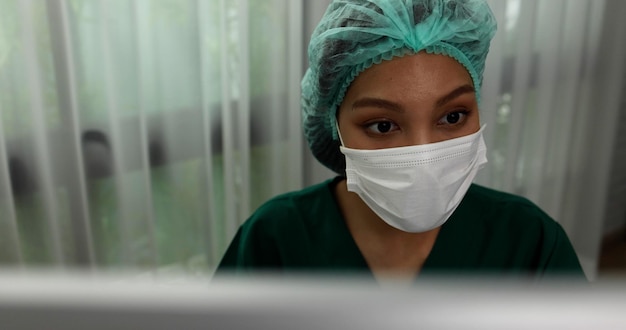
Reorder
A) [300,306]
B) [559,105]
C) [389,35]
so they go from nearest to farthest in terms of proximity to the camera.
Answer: [300,306], [389,35], [559,105]

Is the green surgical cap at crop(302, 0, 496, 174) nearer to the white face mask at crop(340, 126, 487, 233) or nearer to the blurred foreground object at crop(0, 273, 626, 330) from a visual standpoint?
the white face mask at crop(340, 126, 487, 233)

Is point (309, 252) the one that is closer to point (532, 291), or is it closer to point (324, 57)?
point (324, 57)

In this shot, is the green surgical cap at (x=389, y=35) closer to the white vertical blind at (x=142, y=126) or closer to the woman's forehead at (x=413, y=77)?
the woman's forehead at (x=413, y=77)

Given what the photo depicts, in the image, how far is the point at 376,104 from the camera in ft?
3.09

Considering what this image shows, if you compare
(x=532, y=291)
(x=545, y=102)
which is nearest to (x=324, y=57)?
(x=532, y=291)

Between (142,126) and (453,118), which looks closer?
(453,118)

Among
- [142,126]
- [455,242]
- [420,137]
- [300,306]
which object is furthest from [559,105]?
[300,306]

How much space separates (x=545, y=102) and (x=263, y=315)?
2125mm

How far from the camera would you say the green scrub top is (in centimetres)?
108

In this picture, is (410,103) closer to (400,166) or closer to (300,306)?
(400,166)

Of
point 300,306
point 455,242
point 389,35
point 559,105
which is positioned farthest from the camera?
point 559,105

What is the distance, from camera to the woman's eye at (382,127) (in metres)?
0.96

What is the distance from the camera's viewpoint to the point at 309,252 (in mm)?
1093

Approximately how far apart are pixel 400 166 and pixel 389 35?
211 mm
